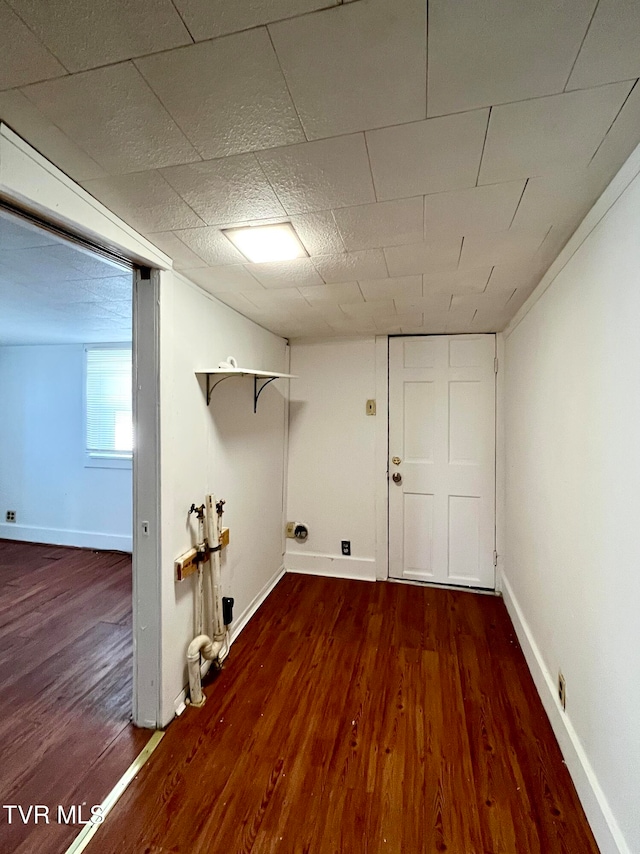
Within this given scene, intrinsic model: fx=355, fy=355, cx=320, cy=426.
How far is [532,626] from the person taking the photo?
1.98 meters

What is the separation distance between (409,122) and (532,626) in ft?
7.78

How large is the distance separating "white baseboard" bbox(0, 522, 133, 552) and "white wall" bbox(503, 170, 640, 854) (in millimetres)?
3697

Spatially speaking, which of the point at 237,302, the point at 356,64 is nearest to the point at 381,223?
the point at 356,64

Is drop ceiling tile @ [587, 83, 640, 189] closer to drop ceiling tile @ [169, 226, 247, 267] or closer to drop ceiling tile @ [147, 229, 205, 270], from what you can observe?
drop ceiling tile @ [169, 226, 247, 267]

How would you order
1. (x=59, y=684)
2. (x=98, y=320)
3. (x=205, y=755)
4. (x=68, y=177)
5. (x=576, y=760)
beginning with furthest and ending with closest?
(x=98, y=320)
(x=59, y=684)
(x=205, y=755)
(x=576, y=760)
(x=68, y=177)

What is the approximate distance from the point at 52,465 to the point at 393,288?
13.2 ft

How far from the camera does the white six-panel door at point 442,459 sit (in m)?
2.90

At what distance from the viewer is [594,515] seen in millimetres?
1224

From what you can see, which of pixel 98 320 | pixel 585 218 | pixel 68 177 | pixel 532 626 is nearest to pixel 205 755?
pixel 532 626

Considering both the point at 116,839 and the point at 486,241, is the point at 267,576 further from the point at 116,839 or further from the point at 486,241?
the point at 486,241

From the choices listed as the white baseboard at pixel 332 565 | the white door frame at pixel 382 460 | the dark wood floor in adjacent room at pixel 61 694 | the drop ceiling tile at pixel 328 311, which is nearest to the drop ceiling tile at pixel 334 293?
the drop ceiling tile at pixel 328 311

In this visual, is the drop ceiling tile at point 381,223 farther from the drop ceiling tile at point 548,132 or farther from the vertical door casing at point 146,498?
the vertical door casing at point 146,498

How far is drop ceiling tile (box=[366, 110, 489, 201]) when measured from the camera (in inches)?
33.1

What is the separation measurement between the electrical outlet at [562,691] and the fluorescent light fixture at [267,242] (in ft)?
6.94
